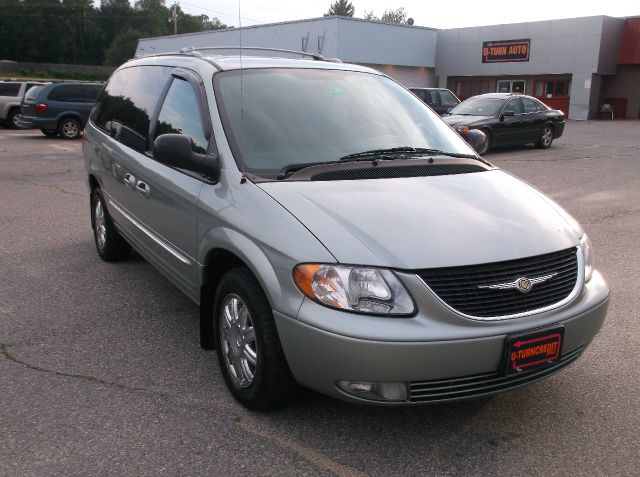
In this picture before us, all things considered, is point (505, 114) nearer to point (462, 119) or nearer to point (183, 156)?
point (462, 119)

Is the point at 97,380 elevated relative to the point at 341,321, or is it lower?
lower

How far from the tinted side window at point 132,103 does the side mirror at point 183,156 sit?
105 cm

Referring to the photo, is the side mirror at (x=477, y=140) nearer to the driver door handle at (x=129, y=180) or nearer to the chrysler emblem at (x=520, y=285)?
the chrysler emblem at (x=520, y=285)

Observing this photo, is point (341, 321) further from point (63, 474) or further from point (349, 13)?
point (349, 13)

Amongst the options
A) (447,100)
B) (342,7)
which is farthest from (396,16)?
(447,100)

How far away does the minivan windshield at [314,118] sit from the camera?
11.8ft

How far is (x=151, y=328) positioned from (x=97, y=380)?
31.8 inches

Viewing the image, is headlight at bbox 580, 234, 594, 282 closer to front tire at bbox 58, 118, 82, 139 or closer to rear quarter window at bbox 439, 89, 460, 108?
front tire at bbox 58, 118, 82, 139

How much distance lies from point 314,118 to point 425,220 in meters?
1.20

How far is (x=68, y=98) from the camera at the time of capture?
1886 centimetres

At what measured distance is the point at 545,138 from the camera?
17609mm

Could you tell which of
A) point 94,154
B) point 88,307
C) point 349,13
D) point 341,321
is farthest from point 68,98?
point 349,13

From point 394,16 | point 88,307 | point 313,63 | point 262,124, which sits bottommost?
point 88,307

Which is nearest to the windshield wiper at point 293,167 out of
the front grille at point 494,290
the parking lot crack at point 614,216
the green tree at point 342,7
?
the front grille at point 494,290
